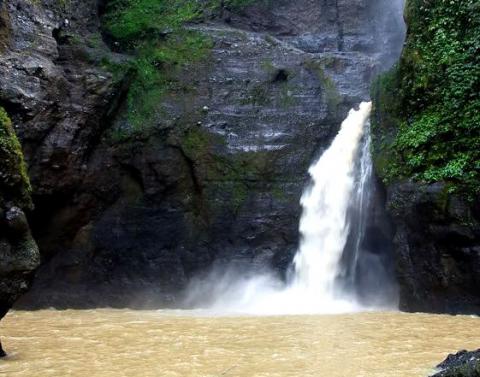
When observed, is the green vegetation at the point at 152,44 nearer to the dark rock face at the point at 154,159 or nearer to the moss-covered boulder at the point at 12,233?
the dark rock face at the point at 154,159

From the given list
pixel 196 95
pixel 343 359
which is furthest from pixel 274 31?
pixel 343 359

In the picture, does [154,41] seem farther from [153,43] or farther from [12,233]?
[12,233]

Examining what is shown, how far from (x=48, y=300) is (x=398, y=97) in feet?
32.4

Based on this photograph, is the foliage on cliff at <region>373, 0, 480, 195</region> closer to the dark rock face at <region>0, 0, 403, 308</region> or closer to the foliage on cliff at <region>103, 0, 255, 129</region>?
the dark rock face at <region>0, 0, 403, 308</region>

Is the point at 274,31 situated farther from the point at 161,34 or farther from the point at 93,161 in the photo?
the point at 93,161

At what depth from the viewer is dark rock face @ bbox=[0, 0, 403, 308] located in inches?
578

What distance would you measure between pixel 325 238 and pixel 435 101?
4.33m

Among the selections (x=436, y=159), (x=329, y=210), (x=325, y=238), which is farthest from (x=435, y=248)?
(x=329, y=210)

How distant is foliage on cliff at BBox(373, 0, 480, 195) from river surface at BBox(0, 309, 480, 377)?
3.03 meters

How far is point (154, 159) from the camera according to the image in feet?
51.4

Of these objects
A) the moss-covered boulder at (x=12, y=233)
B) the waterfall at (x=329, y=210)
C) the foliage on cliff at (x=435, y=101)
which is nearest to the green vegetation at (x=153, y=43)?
the waterfall at (x=329, y=210)

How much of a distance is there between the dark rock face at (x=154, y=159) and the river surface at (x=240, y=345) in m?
3.79

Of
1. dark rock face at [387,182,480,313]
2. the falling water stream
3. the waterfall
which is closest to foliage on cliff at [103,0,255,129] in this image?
the waterfall

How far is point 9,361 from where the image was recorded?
737 cm
